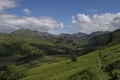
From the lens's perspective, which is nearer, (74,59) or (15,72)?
(15,72)

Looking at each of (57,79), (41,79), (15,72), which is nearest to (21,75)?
(15,72)

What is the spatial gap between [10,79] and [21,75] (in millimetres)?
7194

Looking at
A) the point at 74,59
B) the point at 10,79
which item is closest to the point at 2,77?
the point at 10,79

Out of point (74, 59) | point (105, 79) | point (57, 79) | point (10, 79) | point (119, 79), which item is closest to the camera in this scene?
point (119, 79)

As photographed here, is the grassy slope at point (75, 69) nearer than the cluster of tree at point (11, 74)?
Yes

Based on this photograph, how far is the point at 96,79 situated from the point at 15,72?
10261 centimetres

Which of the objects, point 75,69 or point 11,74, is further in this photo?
point 11,74

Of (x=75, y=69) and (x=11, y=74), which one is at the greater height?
(x=11, y=74)

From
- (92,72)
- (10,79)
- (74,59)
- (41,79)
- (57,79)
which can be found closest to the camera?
(92,72)

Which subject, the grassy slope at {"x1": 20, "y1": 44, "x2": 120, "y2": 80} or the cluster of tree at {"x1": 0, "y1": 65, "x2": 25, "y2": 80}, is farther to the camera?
the cluster of tree at {"x1": 0, "y1": 65, "x2": 25, "y2": 80}

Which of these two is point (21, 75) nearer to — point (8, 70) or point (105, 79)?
point (8, 70)

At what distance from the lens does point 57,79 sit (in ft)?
250

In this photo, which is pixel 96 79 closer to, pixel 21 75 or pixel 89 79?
pixel 89 79

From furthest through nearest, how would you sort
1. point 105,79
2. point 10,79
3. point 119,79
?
point 10,79 < point 105,79 < point 119,79
